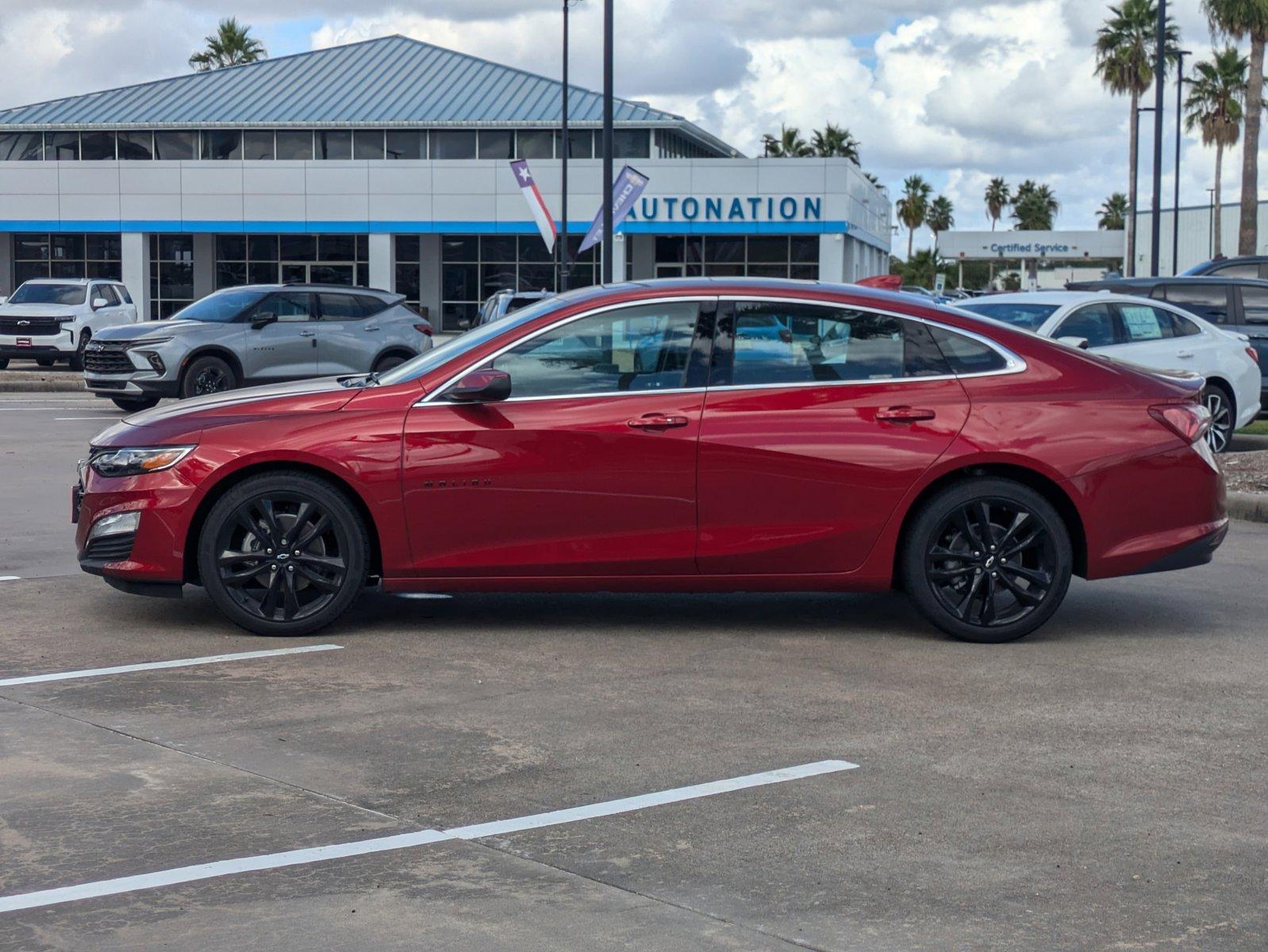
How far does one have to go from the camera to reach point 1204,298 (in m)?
18.4

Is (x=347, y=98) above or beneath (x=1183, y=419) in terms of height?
above

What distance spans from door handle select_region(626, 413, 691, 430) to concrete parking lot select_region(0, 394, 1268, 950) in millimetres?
981

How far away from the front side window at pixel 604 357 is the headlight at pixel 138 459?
146 cm

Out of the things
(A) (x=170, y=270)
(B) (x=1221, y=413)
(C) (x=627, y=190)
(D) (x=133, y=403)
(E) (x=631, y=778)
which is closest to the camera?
(E) (x=631, y=778)

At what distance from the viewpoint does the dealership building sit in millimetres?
49875

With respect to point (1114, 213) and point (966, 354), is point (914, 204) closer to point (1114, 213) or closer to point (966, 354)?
point (1114, 213)

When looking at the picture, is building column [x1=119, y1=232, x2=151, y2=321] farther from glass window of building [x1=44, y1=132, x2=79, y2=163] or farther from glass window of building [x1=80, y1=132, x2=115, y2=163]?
glass window of building [x1=44, y1=132, x2=79, y2=163]

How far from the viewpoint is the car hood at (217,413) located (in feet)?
24.1

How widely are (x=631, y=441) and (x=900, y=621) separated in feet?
5.74

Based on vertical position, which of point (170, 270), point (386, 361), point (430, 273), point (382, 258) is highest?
point (382, 258)

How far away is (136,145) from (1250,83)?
112 feet

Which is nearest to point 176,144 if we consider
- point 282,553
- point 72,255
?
point 72,255

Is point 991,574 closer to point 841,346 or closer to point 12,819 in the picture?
point 841,346

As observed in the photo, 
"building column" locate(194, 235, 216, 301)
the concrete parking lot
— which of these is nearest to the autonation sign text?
"building column" locate(194, 235, 216, 301)
